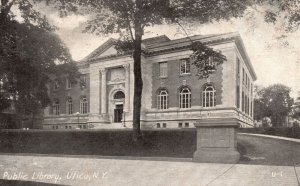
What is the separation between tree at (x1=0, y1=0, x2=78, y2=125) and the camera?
13.5m

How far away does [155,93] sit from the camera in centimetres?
3005

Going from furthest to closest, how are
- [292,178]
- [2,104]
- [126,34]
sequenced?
[126,34], [2,104], [292,178]

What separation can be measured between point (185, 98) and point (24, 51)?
1690 centimetres

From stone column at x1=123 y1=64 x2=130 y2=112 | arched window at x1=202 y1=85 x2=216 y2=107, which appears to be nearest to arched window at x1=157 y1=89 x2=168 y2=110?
stone column at x1=123 y1=64 x2=130 y2=112

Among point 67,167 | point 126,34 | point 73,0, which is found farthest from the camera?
point 126,34

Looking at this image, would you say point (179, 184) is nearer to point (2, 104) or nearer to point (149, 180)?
point (149, 180)

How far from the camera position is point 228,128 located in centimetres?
1000

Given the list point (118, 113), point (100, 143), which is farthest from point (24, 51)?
point (118, 113)

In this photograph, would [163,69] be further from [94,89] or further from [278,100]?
[278,100]

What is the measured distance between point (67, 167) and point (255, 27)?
764 cm

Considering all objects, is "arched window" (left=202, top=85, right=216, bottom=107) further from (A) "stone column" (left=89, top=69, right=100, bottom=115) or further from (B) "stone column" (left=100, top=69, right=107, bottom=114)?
(B) "stone column" (left=100, top=69, right=107, bottom=114)

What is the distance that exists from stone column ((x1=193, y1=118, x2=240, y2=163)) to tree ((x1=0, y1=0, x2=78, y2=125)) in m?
6.96

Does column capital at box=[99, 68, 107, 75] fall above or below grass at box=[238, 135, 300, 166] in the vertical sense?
above

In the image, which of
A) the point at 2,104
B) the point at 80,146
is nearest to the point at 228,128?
the point at 80,146
